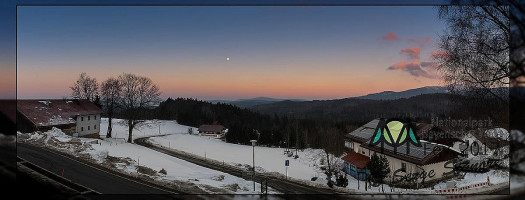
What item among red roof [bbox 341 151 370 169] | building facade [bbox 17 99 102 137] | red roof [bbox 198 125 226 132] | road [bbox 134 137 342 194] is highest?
building facade [bbox 17 99 102 137]

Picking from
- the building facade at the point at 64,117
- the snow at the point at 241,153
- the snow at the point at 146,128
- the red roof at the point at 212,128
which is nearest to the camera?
the building facade at the point at 64,117

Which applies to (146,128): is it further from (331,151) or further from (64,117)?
(331,151)

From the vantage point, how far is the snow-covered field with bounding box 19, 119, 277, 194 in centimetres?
472

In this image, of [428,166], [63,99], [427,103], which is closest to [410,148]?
[428,166]

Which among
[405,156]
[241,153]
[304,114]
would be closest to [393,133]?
[405,156]

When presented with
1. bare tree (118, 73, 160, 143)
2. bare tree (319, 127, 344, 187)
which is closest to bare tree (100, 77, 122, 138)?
bare tree (118, 73, 160, 143)

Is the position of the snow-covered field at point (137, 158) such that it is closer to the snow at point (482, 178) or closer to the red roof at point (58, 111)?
the red roof at point (58, 111)

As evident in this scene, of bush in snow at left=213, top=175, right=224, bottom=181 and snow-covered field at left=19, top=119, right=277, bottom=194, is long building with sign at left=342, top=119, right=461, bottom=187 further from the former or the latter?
bush in snow at left=213, top=175, right=224, bottom=181

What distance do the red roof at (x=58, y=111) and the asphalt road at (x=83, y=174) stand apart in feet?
1.71

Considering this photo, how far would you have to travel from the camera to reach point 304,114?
5.33m

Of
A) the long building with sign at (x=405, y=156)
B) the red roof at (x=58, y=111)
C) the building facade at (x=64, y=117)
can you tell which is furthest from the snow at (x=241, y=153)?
the red roof at (x=58, y=111)

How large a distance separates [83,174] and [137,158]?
980mm

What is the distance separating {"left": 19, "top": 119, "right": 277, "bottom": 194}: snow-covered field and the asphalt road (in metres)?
0.19

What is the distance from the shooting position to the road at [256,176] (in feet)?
15.4
